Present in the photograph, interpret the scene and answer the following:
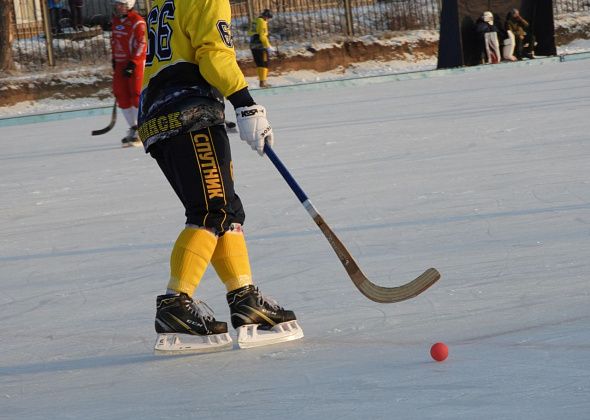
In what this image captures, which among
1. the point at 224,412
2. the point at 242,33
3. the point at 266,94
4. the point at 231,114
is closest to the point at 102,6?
the point at 242,33

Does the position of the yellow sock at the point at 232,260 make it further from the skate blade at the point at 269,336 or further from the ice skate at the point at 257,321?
the skate blade at the point at 269,336

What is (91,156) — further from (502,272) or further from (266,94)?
(266,94)

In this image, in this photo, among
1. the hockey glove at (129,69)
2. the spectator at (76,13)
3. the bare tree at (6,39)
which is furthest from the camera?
the spectator at (76,13)

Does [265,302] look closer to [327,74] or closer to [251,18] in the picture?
[327,74]

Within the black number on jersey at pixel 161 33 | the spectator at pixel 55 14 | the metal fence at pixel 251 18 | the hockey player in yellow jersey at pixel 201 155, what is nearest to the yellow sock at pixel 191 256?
the hockey player in yellow jersey at pixel 201 155

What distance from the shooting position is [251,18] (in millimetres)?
22719

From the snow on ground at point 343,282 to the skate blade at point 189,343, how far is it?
1.4 inches

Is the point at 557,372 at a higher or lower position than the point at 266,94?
higher

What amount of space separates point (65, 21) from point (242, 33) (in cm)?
360

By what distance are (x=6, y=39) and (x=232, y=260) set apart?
19456 millimetres

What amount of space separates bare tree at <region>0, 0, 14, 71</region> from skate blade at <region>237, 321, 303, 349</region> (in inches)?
752

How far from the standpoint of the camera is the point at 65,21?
22688mm

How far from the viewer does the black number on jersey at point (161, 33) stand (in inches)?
126

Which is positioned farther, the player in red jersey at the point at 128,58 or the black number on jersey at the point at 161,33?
the player in red jersey at the point at 128,58
